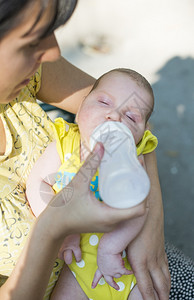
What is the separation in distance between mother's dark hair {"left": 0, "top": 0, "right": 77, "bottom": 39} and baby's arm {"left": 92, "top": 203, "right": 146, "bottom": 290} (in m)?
0.64

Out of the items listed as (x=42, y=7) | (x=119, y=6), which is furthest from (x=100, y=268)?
(x=119, y=6)

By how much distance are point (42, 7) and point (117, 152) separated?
0.43 metres

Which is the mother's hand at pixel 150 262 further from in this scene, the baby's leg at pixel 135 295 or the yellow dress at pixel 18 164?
the yellow dress at pixel 18 164

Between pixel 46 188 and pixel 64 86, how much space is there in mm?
542

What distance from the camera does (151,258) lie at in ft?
4.59

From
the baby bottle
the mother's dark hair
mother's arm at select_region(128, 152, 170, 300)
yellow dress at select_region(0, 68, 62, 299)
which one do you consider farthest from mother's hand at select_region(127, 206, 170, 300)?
the mother's dark hair

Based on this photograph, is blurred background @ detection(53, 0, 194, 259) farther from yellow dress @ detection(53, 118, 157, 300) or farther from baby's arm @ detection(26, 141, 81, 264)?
baby's arm @ detection(26, 141, 81, 264)

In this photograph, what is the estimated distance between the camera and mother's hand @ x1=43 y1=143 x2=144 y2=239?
105 cm

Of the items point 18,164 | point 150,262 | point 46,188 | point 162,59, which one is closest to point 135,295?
point 150,262

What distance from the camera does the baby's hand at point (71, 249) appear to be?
4.32ft

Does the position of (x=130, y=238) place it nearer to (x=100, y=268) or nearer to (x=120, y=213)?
(x=100, y=268)

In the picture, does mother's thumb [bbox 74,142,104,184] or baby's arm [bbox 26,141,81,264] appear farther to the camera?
baby's arm [bbox 26,141,81,264]

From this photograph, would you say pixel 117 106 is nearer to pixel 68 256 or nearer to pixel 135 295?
pixel 68 256

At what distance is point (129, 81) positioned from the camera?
150cm
